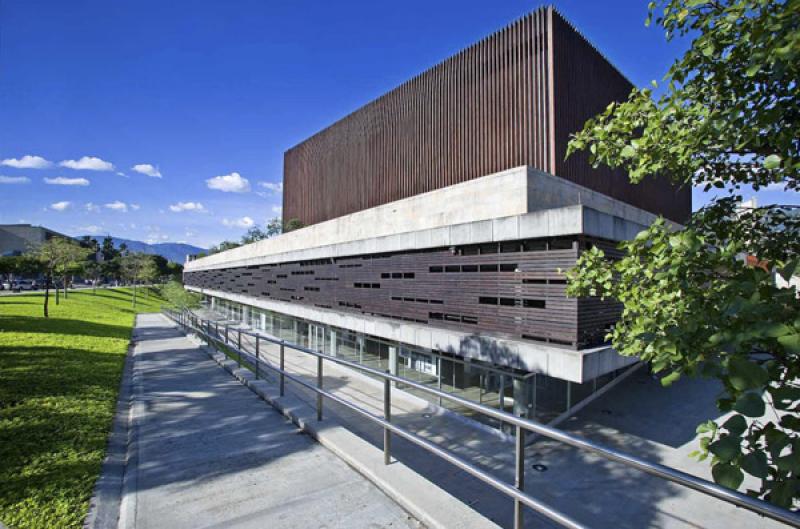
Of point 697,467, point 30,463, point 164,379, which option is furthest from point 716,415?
point 30,463

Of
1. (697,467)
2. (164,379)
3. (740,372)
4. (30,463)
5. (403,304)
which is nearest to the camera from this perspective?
(740,372)

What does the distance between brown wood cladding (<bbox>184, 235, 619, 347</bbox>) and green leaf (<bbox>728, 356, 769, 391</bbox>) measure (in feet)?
20.0

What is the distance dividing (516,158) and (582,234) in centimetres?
849

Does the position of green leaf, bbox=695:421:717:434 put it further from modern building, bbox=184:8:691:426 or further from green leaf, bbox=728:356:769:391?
modern building, bbox=184:8:691:426

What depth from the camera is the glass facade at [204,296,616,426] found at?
9453 millimetres

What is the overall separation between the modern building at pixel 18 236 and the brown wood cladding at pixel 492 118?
276ft

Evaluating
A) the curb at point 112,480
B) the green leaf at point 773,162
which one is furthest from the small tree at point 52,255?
the green leaf at point 773,162

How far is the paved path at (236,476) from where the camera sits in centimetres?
Result: 290

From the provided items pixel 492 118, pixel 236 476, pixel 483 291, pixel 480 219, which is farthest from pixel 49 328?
pixel 492 118

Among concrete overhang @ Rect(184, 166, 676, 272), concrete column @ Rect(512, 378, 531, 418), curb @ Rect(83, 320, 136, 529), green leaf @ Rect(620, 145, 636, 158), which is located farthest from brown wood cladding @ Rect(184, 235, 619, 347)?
curb @ Rect(83, 320, 136, 529)

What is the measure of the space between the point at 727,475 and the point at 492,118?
15.9 metres

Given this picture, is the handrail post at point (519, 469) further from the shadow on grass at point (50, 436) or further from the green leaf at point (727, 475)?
the shadow on grass at point (50, 436)

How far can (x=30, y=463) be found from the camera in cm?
406

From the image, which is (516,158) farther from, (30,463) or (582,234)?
(30,463)
